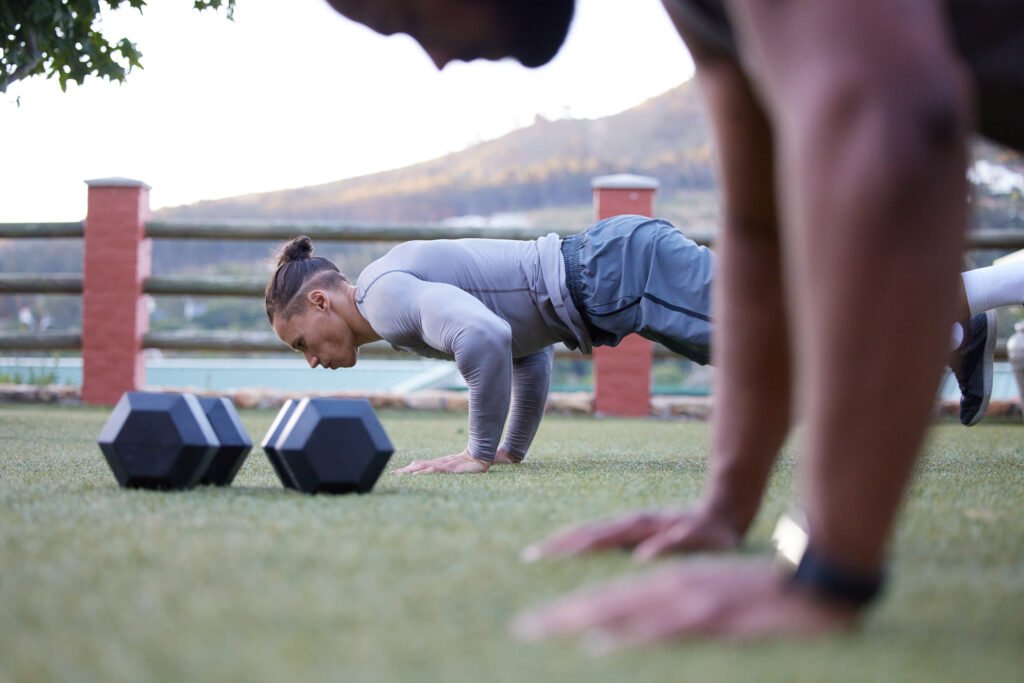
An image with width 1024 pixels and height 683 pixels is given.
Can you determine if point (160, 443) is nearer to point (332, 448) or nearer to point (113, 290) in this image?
point (332, 448)

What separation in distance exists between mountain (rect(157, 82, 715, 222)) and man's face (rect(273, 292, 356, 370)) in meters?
45.3

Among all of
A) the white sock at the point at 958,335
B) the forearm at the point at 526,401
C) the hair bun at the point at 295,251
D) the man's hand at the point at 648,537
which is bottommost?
the forearm at the point at 526,401

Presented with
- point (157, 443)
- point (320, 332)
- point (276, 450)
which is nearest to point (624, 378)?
point (320, 332)

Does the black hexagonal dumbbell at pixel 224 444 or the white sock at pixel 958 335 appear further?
the white sock at pixel 958 335

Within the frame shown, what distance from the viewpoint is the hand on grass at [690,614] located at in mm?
740

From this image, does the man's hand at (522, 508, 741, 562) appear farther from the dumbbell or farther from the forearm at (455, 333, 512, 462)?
the forearm at (455, 333, 512, 462)

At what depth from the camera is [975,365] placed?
309 cm

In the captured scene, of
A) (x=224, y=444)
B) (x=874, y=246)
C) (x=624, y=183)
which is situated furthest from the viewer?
(x=624, y=183)

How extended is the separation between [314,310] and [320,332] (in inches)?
2.7

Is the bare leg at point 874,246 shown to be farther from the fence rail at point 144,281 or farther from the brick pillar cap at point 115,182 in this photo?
the brick pillar cap at point 115,182

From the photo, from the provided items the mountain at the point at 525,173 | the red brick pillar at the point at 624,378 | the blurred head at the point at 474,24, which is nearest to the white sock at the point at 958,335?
the blurred head at the point at 474,24

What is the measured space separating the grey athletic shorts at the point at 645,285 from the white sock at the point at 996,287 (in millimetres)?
848

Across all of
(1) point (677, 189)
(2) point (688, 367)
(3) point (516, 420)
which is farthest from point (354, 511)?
(1) point (677, 189)

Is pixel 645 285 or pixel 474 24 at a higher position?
pixel 474 24
